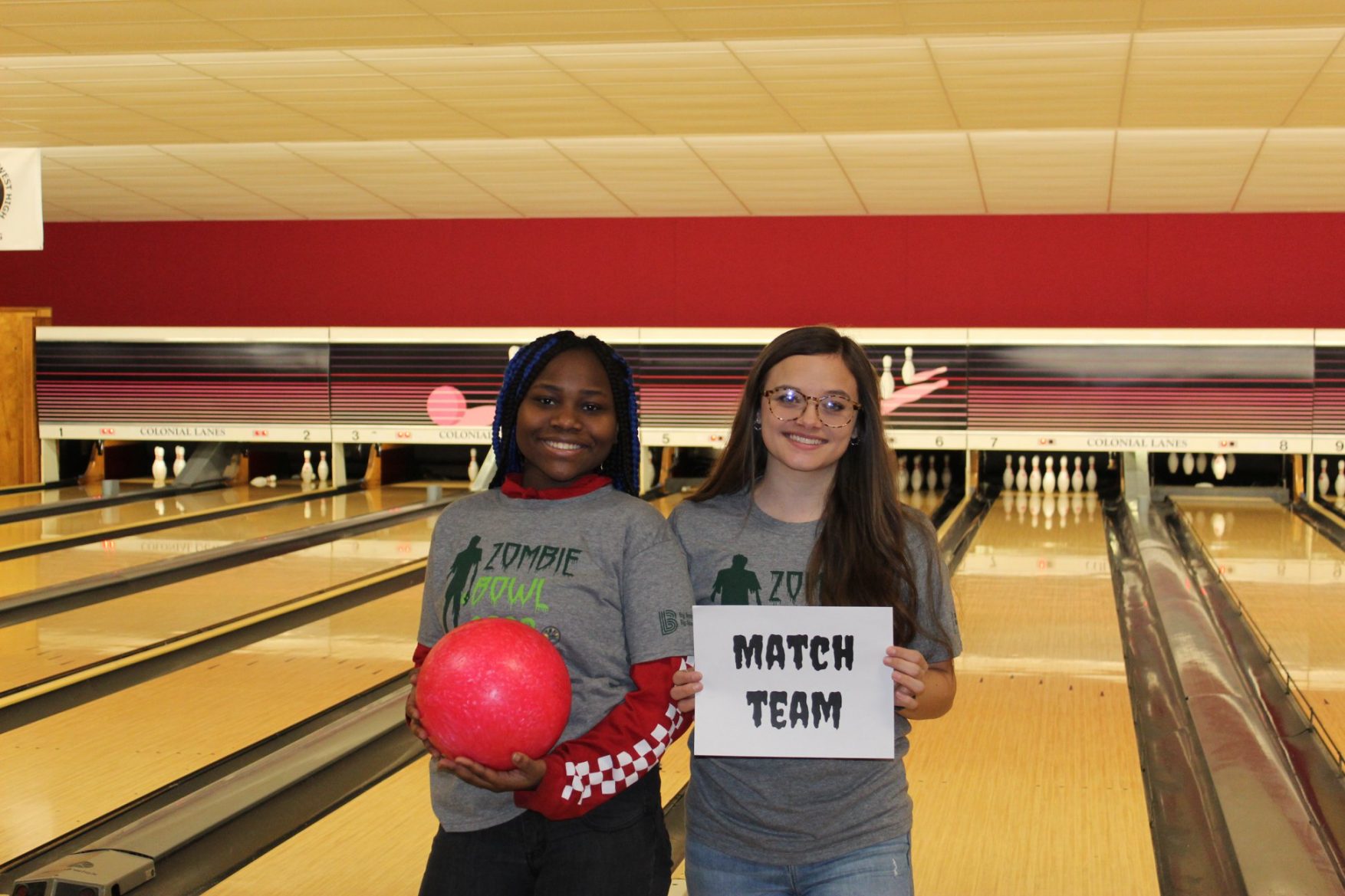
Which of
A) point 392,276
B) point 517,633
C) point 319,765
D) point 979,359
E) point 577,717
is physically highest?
point 392,276

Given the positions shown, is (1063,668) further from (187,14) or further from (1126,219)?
(1126,219)

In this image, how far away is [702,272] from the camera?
27.0 ft

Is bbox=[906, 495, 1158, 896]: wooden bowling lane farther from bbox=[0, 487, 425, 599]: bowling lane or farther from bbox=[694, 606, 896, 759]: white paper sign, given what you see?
bbox=[0, 487, 425, 599]: bowling lane

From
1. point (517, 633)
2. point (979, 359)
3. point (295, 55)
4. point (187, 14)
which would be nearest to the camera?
point (517, 633)

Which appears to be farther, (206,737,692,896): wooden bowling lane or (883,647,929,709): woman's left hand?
(206,737,692,896): wooden bowling lane

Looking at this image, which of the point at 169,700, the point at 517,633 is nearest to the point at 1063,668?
the point at 169,700

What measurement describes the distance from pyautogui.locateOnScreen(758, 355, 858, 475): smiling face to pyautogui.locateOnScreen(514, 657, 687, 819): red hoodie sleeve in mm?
281

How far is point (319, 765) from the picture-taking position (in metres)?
2.84

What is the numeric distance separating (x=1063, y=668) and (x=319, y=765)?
6.56ft

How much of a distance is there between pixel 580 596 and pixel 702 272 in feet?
22.4

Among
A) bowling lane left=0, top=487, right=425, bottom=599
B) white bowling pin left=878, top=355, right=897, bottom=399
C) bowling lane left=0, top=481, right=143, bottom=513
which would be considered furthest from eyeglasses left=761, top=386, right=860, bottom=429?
bowling lane left=0, top=481, right=143, bottom=513

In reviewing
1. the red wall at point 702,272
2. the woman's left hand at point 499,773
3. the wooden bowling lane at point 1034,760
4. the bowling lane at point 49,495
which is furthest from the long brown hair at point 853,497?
the red wall at point 702,272

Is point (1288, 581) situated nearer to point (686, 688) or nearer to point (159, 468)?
point (686, 688)

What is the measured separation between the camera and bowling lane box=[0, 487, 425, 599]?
195 inches
